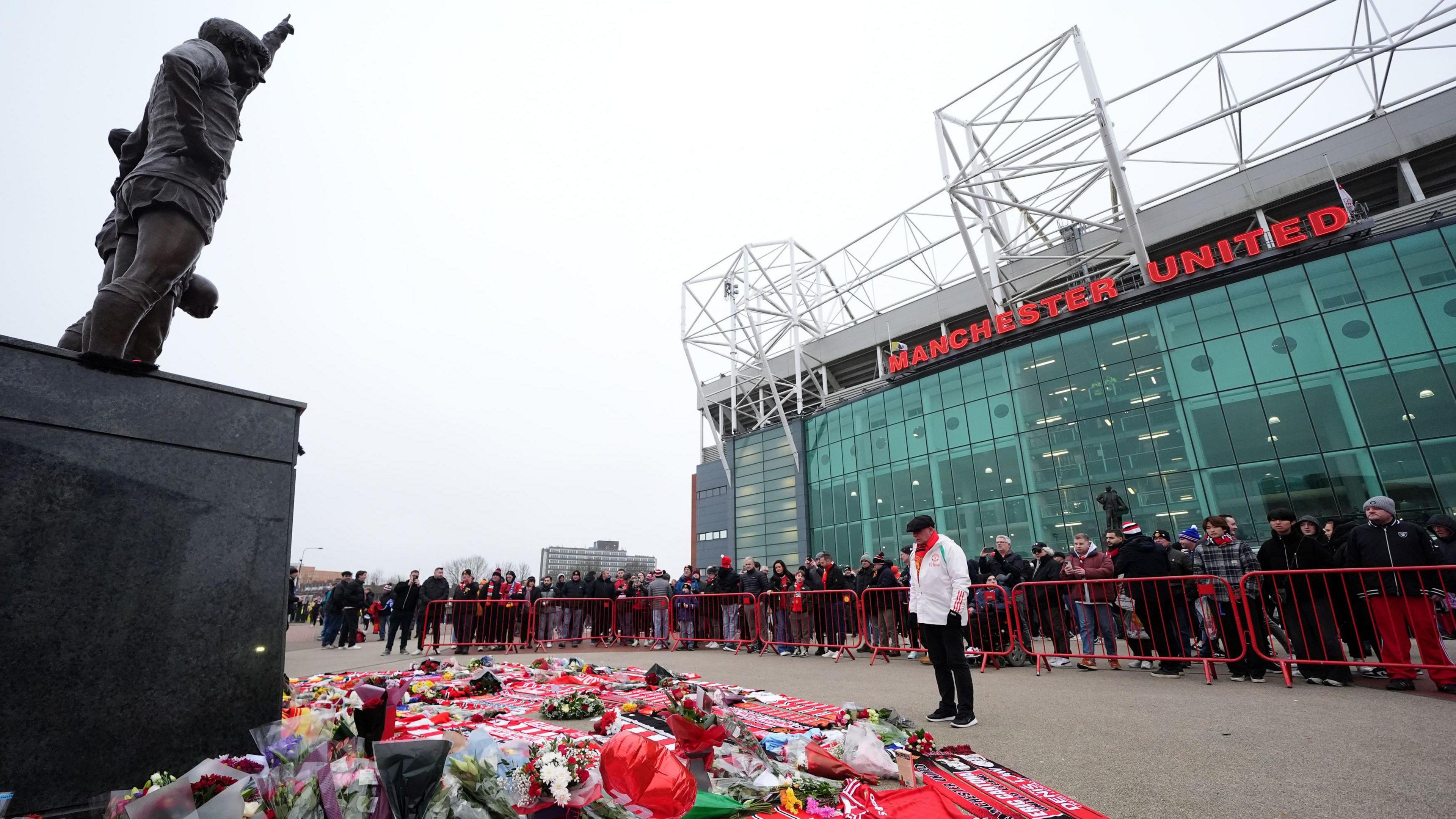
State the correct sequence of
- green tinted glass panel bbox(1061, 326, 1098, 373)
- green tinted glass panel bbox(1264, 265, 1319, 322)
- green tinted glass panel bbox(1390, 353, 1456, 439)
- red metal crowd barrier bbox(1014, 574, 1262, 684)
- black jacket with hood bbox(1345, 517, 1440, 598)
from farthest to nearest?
green tinted glass panel bbox(1061, 326, 1098, 373), green tinted glass panel bbox(1264, 265, 1319, 322), green tinted glass panel bbox(1390, 353, 1456, 439), red metal crowd barrier bbox(1014, 574, 1262, 684), black jacket with hood bbox(1345, 517, 1440, 598)

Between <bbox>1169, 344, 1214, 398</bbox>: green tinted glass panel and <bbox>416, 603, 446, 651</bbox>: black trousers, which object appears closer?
<bbox>416, 603, 446, 651</bbox>: black trousers

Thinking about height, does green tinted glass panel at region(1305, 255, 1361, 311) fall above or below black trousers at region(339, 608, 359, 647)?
above

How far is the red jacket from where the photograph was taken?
8.18 m

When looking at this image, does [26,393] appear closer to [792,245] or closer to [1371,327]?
[1371,327]

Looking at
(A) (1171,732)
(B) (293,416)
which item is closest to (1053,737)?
(A) (1171,732)

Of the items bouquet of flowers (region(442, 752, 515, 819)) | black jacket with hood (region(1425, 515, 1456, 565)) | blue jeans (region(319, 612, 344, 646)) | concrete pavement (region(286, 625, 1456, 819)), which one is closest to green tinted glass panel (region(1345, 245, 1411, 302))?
black jacket with hood (region(1425, 515, 1456, 565))

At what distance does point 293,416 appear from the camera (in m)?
3.05

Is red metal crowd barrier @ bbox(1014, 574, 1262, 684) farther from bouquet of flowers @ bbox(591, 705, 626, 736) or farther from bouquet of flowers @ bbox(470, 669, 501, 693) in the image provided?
bouquet of flowers @ bbox(470, 669, 501, 693)

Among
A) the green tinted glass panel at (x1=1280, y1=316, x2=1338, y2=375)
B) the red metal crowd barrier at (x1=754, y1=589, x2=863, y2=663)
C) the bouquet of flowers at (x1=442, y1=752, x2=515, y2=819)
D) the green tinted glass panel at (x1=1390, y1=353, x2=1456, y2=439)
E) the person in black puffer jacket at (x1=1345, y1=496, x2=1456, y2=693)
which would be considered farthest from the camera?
the green tinted glass panel at (x1=1280, y1=316, x2=1338, y2=375)

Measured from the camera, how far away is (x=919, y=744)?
3936mm

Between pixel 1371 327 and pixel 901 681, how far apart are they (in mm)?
19767

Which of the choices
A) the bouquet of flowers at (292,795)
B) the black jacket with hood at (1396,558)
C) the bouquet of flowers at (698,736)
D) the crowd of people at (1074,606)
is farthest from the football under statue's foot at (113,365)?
A: the black jacket with hood at (1396,558)

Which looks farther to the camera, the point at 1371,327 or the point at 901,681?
the point at 1371,327

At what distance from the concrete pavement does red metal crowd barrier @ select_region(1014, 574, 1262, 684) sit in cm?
34
